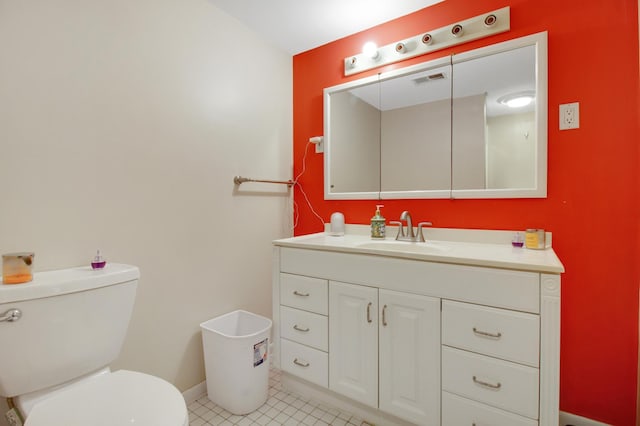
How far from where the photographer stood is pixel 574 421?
4.55ft

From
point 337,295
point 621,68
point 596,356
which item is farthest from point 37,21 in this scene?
point 596,356

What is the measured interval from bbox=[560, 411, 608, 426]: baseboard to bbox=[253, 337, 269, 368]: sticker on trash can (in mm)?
1412

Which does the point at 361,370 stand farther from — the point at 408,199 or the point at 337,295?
the point at 408,199

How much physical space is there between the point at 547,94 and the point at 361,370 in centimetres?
155

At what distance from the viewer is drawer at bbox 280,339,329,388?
1545 millimetres

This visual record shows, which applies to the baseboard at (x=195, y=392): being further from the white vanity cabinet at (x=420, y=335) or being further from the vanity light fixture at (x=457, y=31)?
the vanity light fixture at (x=457, y=31)

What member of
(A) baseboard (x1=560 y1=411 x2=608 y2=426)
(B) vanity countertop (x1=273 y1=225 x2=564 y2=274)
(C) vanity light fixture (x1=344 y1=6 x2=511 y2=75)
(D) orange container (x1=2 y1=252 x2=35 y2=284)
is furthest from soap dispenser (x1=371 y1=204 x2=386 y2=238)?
(D) orange container (x1=2 y1=252 x2=35 y2=284)

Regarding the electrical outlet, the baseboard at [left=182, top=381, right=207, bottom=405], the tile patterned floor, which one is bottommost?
the tile patterned floor

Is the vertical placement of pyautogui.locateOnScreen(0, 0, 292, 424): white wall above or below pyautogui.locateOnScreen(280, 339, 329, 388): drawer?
above

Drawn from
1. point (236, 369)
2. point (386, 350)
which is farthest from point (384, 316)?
point (236, 369)

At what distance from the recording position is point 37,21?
3.67ft

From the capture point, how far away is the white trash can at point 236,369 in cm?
151

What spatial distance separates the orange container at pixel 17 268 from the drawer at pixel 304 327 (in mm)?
1074

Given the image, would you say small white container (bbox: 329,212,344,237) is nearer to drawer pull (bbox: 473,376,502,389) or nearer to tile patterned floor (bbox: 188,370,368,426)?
tile patterned floor (bbox: 188,370,368,426)
